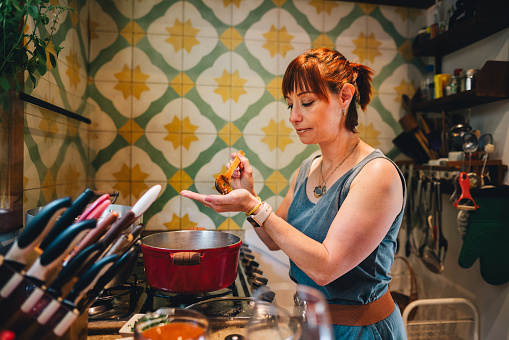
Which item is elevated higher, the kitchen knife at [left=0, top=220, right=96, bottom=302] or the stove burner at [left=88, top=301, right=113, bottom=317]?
the kitchen knife at [left=0, top=220, right=96, bottom=302]

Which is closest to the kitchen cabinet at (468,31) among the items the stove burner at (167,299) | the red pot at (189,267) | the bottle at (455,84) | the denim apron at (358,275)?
the bottle at (455,84)

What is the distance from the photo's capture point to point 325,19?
2.12m

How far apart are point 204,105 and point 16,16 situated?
1173 millimetres

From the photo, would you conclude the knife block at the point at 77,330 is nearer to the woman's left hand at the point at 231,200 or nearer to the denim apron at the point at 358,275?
the woman's left hand at the point at 231,200

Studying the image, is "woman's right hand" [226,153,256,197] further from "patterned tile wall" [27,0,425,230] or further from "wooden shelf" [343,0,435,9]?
"wooden shelf" [343,0,435,9]

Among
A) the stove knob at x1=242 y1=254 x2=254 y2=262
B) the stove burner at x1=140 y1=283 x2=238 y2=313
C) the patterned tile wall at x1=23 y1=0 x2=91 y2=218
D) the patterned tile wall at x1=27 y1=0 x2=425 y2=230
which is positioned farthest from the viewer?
the patterned tile wall at x1=27 y1=0 x2=425 y2=230

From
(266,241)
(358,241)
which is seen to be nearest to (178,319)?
(358,241)

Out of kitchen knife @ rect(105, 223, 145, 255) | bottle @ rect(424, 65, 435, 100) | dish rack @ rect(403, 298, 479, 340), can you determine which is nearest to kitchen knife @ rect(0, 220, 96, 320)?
kitchen knife @ rect(105, 223, 145, 255)

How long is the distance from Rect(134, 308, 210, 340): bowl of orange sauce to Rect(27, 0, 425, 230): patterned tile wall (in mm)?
1464

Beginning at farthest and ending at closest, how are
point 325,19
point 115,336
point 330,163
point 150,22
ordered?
point 325,19, point 150,22, point 330,163, point 115,336

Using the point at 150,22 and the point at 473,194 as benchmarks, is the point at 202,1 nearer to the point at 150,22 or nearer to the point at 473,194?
the point at 150,22

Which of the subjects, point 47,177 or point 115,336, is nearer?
point 115,336

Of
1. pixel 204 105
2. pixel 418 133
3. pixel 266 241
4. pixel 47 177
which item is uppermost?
pixel 204 105

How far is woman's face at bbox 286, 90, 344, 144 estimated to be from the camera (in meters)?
1.08
